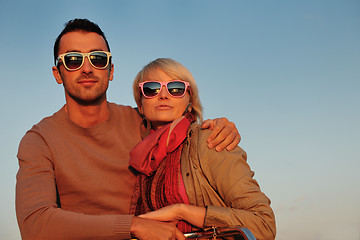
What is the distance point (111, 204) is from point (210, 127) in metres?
1.59

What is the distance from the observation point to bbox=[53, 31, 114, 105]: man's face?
4.96 metres

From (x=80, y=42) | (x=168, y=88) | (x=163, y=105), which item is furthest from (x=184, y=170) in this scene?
(x=80, y=42)

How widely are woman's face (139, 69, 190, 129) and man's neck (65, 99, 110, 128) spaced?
96 cm

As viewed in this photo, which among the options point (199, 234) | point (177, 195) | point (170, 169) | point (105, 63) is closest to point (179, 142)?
point (170, 169)

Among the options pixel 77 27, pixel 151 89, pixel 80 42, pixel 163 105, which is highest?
pixel 77 27

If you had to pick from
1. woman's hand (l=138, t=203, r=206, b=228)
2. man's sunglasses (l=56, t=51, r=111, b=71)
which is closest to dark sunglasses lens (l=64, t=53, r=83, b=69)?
man's sunglasses (l=56, t=51, r=111, b=71)

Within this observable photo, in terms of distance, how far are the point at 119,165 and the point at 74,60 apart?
1.46 m

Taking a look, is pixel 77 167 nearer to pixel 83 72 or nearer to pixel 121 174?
pixel 121 174

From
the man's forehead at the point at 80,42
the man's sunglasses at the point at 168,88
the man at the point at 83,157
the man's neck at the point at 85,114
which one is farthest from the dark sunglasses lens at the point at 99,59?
the man's sunglasses at the point at 168,88

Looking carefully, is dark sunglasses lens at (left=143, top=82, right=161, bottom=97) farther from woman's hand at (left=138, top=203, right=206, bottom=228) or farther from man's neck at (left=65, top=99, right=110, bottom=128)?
woman's hand at (left=138, top=203, right=206, bottom=228)

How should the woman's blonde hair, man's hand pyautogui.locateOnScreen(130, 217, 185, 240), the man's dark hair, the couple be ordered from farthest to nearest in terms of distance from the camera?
the man's dark hair
the woman's blonde hair
the couple
man's hand pyautogui.locateOnScreen(130, 217, 185, 240)

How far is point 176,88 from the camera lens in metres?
4.43

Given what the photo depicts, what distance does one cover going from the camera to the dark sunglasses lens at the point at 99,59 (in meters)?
4.97

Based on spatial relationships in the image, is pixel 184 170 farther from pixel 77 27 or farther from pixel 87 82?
pixel 77 27
